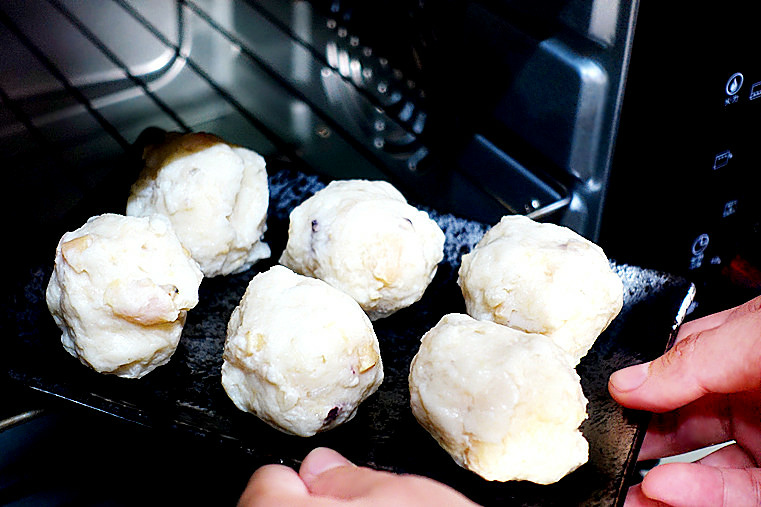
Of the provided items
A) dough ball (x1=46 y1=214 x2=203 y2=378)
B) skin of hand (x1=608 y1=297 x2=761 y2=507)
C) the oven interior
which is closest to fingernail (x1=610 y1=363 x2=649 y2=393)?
skin of hand (x1=608 y1=297 x2=761 y2=507)

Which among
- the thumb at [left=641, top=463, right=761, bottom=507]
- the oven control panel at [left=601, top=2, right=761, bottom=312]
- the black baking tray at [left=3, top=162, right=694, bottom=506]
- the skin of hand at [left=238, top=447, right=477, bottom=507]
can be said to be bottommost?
the black baking tray at [left=3, top=162, right=694, bottom=506]

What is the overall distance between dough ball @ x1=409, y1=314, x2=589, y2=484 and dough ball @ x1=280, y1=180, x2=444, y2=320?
180 mm

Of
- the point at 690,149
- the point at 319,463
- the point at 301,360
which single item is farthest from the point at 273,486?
the point at 690,149

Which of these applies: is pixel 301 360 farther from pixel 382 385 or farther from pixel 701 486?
pixel 701 486

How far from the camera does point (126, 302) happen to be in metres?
1.03

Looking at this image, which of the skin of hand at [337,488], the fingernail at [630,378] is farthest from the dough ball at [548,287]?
the skin of hand at [337,488]

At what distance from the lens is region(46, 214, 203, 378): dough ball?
1035 mm

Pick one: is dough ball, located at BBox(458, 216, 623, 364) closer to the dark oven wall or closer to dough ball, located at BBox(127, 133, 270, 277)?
the dark oven wall

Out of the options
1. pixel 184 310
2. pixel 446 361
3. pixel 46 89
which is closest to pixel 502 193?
pixel 446 361

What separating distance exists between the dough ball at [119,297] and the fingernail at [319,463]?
321mm

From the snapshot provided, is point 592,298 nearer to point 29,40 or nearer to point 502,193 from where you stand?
point 502,193

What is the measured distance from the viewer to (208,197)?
1199 millimetres

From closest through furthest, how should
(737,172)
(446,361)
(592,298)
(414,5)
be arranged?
(446,361)
(592,298)
(737,172)
(414,5)

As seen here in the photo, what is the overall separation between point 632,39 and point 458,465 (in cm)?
63
